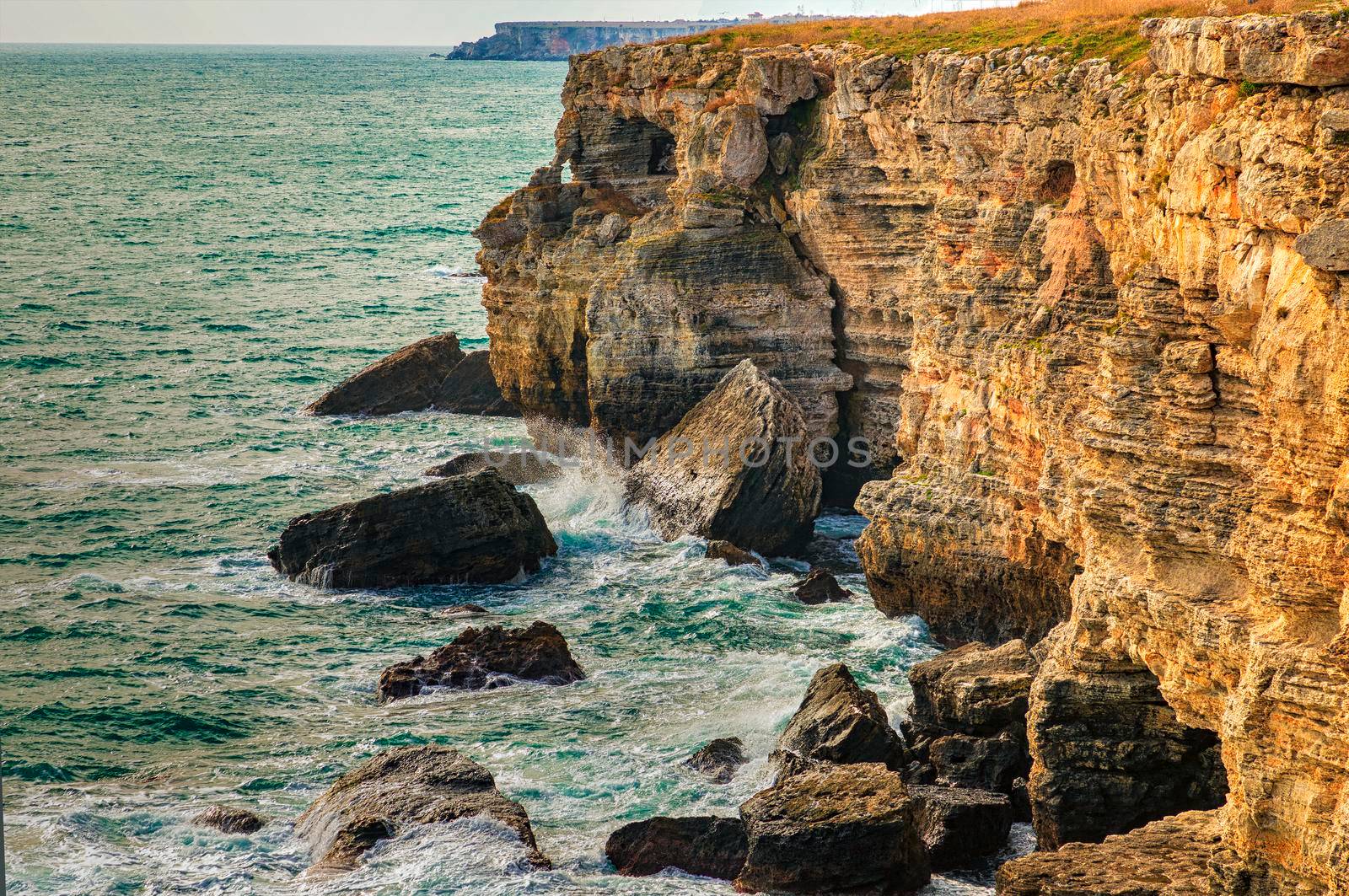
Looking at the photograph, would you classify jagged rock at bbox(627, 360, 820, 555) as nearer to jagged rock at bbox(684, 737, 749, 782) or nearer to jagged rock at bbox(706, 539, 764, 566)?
jagged rock at bbox(706, 539, 764, 566)

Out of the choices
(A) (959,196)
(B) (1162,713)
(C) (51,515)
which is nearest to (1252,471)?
(B) (1162,713)

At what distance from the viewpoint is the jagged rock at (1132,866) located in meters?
17.9

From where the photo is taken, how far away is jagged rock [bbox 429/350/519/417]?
55.3 m

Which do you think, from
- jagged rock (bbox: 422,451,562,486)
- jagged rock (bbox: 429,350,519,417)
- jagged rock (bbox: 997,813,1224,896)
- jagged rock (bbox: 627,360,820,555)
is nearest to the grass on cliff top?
jagged rock (bbox: 627,360,820,555)

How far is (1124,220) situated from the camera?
2455 cm

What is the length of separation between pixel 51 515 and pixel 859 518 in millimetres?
22962

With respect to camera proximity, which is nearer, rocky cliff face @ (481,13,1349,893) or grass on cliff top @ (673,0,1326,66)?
rocky cliff face @ (481,13,1349,893)

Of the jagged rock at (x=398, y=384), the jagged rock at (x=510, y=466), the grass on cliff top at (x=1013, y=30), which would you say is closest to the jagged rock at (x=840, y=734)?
the grass on cliff top at (x=1013, y=30)

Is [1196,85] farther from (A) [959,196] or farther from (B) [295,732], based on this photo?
(B) [295,732]

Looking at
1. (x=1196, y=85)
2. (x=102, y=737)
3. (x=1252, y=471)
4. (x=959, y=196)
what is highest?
(x=1196, y=85)

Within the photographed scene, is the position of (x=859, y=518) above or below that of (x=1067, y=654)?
below

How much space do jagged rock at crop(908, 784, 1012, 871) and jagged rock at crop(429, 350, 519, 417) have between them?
34.4 meters

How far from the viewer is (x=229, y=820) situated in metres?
24.6

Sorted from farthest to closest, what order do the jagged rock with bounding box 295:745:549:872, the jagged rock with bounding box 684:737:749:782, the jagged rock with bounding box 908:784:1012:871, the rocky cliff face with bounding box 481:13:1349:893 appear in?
the jagged rock with bounding box 684:737:749:782 → the jagged rock with bounding box 295:745:549:872 → the jagged rock with bounding box 908:784:1012:871 → the rocky cliff face with bounding box 481:13:1349:893
